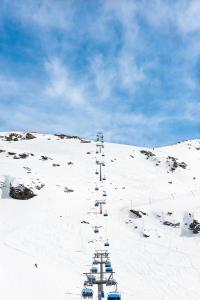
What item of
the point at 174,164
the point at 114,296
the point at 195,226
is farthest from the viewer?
the point at 174,164

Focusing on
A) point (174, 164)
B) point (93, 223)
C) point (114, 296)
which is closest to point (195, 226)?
point (93, 223)

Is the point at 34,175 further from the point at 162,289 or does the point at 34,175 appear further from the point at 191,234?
the point at 162,289

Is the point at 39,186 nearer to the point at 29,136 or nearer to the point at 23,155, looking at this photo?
the point at 23,155

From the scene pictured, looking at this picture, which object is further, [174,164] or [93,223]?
[174,164]

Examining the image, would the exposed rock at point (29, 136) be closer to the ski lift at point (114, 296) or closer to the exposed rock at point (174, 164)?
the exposed rock at point (174, 164)

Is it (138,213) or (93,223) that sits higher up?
(138,213)

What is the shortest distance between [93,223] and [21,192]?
1474cm

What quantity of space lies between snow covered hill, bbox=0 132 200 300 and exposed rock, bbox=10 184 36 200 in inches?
38.7

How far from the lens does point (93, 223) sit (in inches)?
2185

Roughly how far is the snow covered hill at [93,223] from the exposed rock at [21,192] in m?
0.98

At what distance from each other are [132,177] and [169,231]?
97.3ft

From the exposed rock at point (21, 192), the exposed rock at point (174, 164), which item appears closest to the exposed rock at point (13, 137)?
the exposed rock at point (174, 164)

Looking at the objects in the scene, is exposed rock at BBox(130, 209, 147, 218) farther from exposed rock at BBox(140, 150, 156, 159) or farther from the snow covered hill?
exposed rock at BBox(140, 150, 156, 159)

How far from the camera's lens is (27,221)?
53406 millimetres
